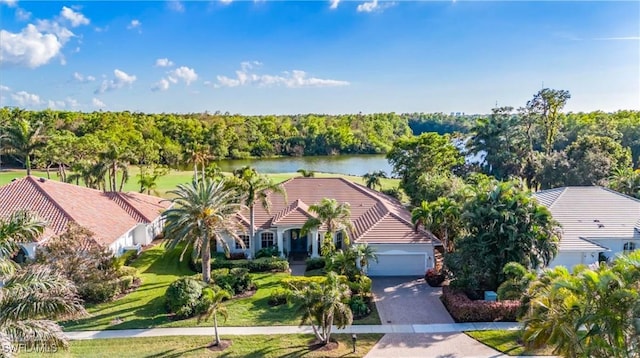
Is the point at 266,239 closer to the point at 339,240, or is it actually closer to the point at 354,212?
the point at 339,240

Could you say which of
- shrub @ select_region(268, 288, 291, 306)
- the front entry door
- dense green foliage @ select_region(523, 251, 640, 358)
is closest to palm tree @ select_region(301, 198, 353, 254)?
the front entry door

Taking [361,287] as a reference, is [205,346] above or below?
below

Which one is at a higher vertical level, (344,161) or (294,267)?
(344,161)

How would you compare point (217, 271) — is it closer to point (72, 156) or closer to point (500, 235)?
point (500, 235)

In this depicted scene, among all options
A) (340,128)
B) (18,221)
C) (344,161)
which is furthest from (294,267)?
(340,128)

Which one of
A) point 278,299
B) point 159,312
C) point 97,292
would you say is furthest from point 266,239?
point 97,292

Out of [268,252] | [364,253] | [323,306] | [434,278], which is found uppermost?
[364,253]

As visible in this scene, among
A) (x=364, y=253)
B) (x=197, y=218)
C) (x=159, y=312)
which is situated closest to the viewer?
(x=159, y=312)
